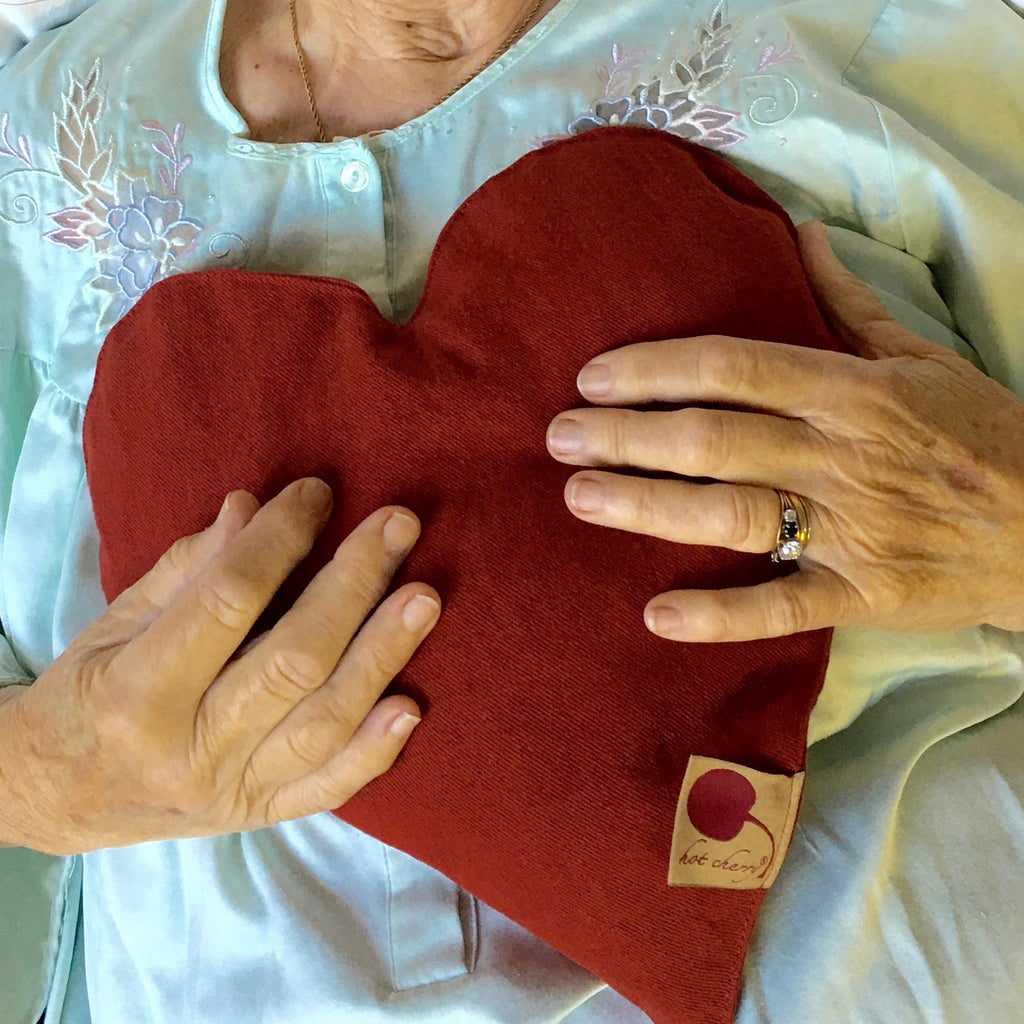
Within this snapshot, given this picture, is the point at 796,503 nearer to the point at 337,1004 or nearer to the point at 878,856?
the point at 878,856

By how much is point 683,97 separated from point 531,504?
1.48 ft

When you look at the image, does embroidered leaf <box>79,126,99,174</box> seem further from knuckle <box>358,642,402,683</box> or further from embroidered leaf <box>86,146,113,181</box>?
knuckle <box>358,642,402,683</box>

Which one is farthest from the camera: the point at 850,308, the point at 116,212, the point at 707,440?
the point at 116,212

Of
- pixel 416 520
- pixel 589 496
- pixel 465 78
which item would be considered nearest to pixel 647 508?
pixel 589 496

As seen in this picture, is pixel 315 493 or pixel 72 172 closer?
pixel 315 493

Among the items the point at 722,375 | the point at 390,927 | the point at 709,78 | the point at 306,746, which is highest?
the point at 709,78

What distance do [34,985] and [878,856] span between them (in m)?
0.83

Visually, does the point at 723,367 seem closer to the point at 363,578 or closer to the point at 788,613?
the point at 788,613

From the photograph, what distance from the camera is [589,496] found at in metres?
0.62

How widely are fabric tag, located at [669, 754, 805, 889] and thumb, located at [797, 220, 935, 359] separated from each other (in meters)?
0.36

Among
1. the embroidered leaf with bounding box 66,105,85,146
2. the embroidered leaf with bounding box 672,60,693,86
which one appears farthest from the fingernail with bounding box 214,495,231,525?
the embroidered leaf with bounding box 672,60,693,86

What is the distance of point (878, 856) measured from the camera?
696 mm

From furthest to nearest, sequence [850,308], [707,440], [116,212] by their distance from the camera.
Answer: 1. [116,212]
2. [850,308]
3. [707,440]

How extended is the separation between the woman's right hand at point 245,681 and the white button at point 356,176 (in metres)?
0.32
